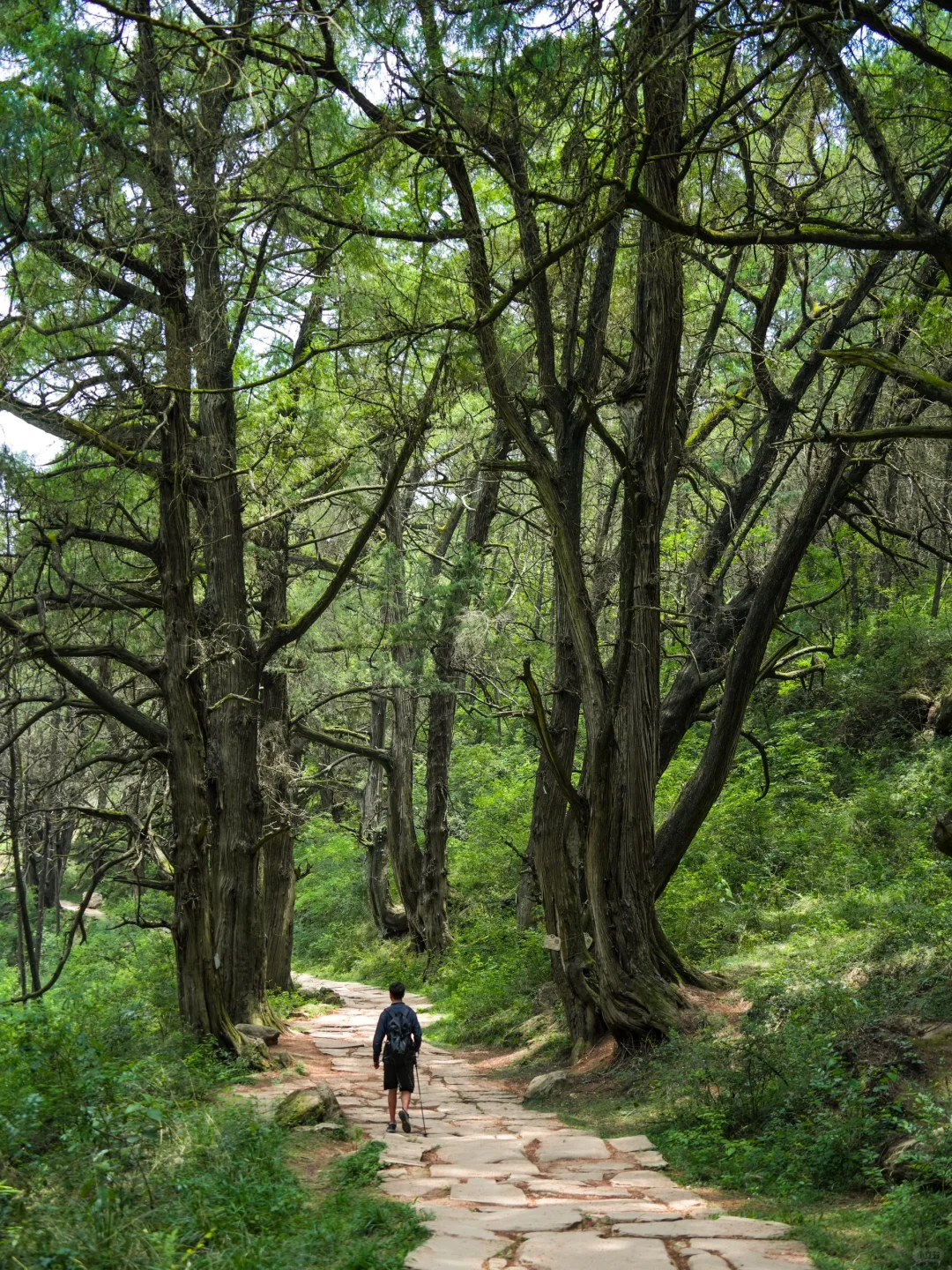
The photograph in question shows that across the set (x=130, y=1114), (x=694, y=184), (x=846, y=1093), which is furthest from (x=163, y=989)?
(x=694, y=184)

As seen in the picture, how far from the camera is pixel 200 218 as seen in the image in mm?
8867

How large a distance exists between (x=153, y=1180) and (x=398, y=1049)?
349 centimetres

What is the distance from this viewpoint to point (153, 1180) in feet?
17.9

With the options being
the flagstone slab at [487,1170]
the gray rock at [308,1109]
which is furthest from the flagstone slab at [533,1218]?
the gray rock at [308,1109]

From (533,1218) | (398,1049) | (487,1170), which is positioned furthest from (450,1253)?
(398,1049)

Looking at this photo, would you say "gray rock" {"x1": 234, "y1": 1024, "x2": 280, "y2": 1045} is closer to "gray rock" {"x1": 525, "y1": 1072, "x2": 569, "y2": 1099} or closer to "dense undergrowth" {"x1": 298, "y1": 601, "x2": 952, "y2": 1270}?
"dense undergrowth" {"x1": 298, "y1": 601, "x2": 952, "y2": 1270}

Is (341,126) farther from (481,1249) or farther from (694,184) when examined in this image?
(481,1249)

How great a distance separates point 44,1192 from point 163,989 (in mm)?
10382

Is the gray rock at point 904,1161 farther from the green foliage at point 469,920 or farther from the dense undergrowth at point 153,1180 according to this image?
the green foliage at point 469,920

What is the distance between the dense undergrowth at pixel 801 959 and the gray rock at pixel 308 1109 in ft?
6.82

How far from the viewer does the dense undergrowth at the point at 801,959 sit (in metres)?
6.09

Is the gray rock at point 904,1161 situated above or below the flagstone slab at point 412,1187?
above

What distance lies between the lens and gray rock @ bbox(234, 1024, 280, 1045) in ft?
37.3

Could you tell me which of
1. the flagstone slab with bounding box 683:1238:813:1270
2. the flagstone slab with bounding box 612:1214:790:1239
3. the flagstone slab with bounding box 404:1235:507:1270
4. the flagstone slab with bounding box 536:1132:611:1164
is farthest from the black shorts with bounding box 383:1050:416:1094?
the flagstone slab with bounding box 683:1238:813:1270
